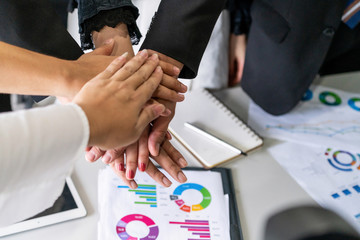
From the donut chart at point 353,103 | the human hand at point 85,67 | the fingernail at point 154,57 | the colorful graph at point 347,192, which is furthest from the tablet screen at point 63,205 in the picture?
the donut chart at point 353,103

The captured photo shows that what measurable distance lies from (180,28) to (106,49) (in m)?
0.17

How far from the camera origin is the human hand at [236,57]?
1.29 meters

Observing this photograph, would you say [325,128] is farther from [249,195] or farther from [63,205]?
[63,205]

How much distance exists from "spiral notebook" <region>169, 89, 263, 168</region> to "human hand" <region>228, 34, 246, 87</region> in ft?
0.93

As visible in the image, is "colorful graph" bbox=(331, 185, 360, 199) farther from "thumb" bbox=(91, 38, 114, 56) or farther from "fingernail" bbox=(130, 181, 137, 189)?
"thumb" bbox=(91, 38, 114, 56)

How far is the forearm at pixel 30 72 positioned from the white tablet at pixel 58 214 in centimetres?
21

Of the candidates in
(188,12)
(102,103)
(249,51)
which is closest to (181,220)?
(102,103)

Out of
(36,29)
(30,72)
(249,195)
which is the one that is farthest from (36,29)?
(249,195)

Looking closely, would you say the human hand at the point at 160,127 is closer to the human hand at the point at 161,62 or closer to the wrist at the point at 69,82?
the human hand at the point at 161,62

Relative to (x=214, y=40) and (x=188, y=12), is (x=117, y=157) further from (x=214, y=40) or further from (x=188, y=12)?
(x=214, y=40)

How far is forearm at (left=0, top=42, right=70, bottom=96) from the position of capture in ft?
2.39

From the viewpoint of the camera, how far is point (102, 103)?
621 mm

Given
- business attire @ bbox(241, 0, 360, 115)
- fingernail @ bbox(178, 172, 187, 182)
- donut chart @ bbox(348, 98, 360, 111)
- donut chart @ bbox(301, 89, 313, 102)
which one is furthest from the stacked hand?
donut chart @ bbox(348, 98, 360, 111)

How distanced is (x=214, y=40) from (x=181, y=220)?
629 millimetres
